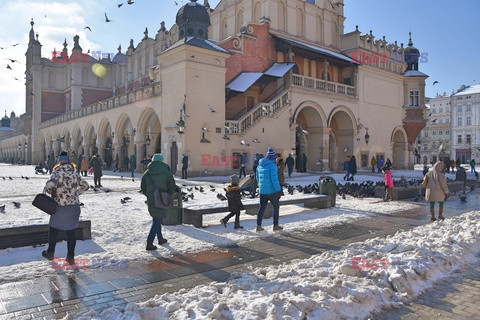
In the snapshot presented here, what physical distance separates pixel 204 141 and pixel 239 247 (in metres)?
18.5

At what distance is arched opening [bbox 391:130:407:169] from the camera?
42312mm

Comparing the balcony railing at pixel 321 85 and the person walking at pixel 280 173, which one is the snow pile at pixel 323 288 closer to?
the person walking at pixel 280 173

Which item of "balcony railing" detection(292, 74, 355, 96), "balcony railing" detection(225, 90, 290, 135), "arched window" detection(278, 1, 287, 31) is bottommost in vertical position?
"balcony railing" detection(225, 90, 290, 135)

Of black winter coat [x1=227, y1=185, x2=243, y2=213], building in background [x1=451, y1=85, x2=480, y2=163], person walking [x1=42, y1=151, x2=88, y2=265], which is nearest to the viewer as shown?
person walking [x1=42, y1=151, x2=88, y2=265]

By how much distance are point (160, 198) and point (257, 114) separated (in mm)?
21139

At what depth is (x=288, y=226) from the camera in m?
9.40

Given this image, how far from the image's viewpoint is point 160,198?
23.0ft

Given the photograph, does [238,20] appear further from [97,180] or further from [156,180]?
[156,180]

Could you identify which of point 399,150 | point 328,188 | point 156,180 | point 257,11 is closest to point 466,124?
point 399,150

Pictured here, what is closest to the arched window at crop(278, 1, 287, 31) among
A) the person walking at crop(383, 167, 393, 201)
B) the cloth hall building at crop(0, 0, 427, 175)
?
the cloth hall building at crop(0, 0, 427, 175)

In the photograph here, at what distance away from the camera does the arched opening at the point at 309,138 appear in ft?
107

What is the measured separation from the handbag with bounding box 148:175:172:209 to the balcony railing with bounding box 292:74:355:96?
24661 mm

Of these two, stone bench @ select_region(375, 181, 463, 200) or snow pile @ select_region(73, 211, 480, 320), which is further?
stone bench @ select_region(375, 181, 463, 200)

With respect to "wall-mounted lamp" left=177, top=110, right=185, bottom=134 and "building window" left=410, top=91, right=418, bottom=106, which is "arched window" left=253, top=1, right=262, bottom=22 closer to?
"wall-mounted lamp" left=177, top=110, right=185, bottom=134
